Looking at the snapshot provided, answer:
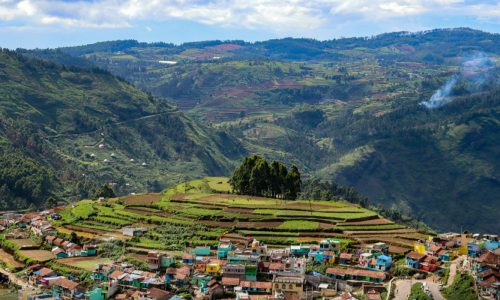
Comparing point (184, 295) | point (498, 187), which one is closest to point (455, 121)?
point (498, 187)

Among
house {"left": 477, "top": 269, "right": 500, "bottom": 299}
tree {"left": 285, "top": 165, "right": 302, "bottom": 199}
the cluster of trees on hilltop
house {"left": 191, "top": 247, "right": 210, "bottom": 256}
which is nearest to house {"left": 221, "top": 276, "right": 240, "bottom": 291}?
house {"left": 191, "top": 247, "right": 210, "bottom": 256}

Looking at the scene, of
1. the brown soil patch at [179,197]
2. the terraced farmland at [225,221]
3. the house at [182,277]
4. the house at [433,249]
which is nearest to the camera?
the house at [182,277]

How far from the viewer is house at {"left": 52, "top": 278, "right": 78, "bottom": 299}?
43094 millimetres

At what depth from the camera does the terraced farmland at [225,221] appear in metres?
52.4

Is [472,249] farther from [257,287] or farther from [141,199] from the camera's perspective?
[141,199]

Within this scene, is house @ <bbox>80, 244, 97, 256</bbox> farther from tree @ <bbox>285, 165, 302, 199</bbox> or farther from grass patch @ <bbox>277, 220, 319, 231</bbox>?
tree @ <bbox>285, 165, 302, 199</bbox>

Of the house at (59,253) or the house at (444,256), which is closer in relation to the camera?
the house at (444,256)

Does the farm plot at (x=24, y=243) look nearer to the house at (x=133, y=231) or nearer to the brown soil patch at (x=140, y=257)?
the house at (x=133, y=231)

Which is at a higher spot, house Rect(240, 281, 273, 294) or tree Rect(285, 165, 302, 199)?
tree Rect(285, 165, 302, 199)

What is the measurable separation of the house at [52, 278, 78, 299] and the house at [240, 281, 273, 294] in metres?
9.95

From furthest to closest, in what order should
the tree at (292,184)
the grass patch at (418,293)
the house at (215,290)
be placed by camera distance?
the tree at (292,184)
the house at (215,290)
the grass patch at (418,293)

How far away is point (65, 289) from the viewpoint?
43625mm

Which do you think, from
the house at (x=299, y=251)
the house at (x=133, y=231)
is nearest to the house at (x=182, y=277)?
the house at (x=299, y=251)

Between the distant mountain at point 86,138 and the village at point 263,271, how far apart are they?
3490cm
